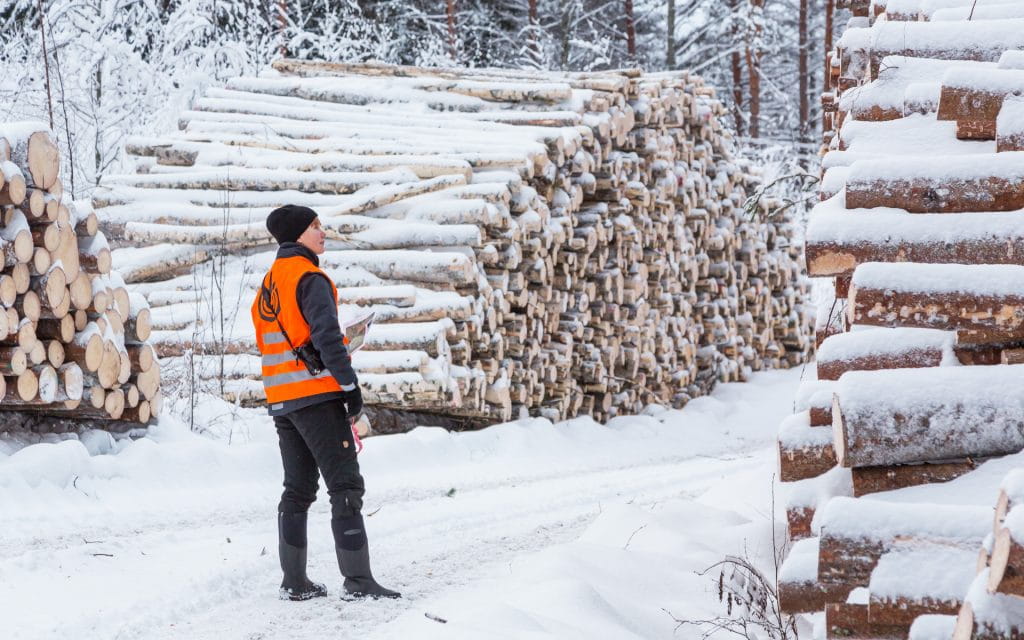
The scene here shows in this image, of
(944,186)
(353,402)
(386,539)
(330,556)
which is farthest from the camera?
(386,539)

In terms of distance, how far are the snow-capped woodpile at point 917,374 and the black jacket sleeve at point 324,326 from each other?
203cm

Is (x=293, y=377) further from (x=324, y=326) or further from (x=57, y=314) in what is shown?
(x=57, y=314)

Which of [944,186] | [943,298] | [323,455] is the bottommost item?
[323,455]

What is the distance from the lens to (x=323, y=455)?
5.55m

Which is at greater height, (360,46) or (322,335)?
(360,46)

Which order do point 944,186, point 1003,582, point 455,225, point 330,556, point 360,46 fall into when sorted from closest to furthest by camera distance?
1. point 1003,582
2. point 944,186
3. point 330,556
4. point 455,225
5. point 360,46

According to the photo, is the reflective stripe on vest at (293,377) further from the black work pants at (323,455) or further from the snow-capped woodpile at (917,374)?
the snow-capped woodpile at (917,374)

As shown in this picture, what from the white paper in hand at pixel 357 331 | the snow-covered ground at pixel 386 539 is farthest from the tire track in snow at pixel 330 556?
the white paper in hand at pixel 357 331

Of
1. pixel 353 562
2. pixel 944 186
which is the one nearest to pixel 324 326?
pixel 353 562

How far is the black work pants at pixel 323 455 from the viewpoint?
5.55m

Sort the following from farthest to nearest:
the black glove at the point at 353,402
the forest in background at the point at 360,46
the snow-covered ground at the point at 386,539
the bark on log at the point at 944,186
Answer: the forest in background at the point at 360,46 < the black glove at the point at 353,402 < the snow-covered ground at the point at 386,539 < the bark on log at the point at 944,186

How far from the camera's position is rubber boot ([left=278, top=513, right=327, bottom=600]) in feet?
18.4

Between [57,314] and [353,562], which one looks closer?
[353,562]

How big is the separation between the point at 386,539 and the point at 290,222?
2157 mm
